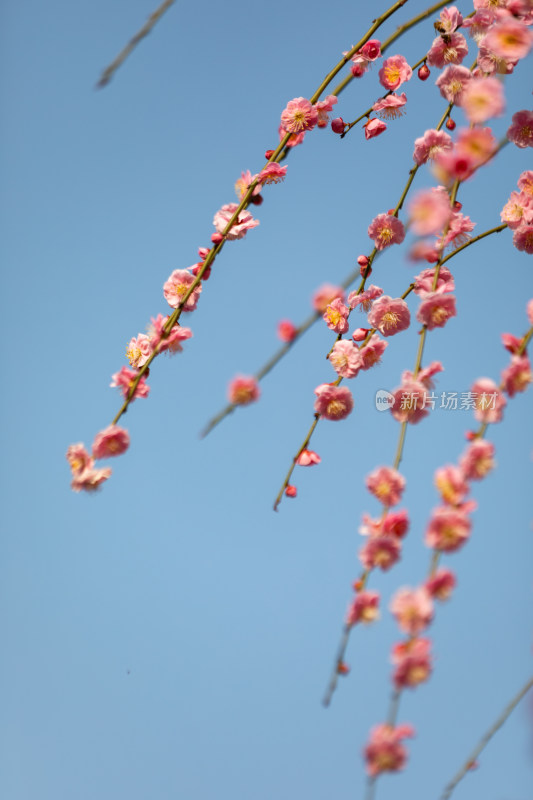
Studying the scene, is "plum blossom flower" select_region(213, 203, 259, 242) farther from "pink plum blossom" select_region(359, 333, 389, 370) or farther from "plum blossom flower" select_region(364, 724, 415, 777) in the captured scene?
"plum blossom flower" select_region(364, 724, 415, 777)

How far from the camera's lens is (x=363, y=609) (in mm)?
894

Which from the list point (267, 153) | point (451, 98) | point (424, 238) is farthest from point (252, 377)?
point (451, 98)

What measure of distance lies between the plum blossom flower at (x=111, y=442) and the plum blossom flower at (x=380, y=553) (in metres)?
0.43

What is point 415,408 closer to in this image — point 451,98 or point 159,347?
point 159,347

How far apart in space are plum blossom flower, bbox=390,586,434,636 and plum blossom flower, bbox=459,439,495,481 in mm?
179

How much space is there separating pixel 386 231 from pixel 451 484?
71 cm

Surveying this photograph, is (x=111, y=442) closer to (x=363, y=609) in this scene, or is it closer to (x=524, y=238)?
(x=363, y=609)

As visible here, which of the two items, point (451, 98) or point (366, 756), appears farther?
point (451, 98)

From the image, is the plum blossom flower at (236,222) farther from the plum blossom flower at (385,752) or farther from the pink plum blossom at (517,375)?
the plum blossom flower at (385,752)

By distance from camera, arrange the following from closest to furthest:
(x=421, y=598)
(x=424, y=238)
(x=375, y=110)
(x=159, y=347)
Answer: (x=421, y=598) < (x=424, y=238) < (x=159, y=347) < (x=375, y=110)

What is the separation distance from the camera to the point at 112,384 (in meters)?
1.25

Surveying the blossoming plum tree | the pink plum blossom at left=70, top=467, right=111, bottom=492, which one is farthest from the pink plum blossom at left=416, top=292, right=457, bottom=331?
the pink plum blossom at left=70, top=467, right=111, bottom=492

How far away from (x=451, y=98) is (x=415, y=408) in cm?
62

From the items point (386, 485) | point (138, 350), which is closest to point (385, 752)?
point (386, 485)
